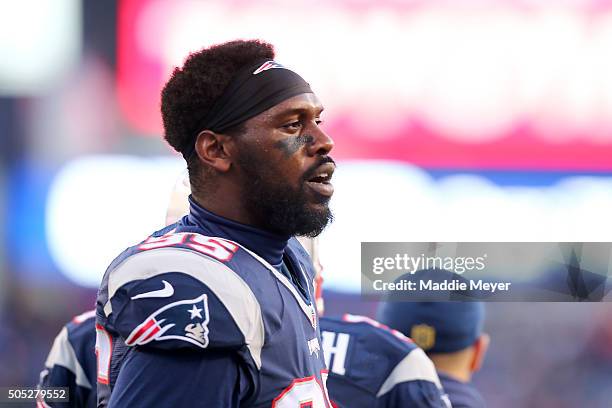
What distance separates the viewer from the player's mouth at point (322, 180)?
148cm

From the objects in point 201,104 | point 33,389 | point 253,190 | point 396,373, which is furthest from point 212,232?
point 33,389

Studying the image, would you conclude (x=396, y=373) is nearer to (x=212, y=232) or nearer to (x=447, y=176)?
(x=447, y=176)

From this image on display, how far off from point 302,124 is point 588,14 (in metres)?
1.87

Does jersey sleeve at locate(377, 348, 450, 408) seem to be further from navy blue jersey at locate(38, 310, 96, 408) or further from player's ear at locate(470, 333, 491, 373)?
navy blue jersey at locate(38, 310, 96, 408)

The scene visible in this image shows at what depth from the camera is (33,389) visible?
310 centimetres

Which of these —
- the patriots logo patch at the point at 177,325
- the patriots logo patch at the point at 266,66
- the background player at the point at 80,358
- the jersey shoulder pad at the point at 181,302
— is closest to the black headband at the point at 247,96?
the patriots logo patch at the point at 266,66

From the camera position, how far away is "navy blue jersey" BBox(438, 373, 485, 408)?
302 centimetres

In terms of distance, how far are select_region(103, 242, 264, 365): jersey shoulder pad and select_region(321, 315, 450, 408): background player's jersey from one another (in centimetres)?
129

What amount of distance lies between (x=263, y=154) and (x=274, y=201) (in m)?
0.08

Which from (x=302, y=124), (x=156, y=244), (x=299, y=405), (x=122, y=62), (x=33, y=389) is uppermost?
(x=122, y=62)

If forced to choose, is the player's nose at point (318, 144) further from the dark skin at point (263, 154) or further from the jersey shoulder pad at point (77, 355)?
the jersey shoulder pad at point (77, 355)

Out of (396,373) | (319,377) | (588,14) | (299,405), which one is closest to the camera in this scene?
(299,405)

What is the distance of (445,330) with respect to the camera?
120 inches

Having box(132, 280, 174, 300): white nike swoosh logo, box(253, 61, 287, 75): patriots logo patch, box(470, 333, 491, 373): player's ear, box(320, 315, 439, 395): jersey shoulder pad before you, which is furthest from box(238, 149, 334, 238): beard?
box(470, 333, 491, 373): player's ear
